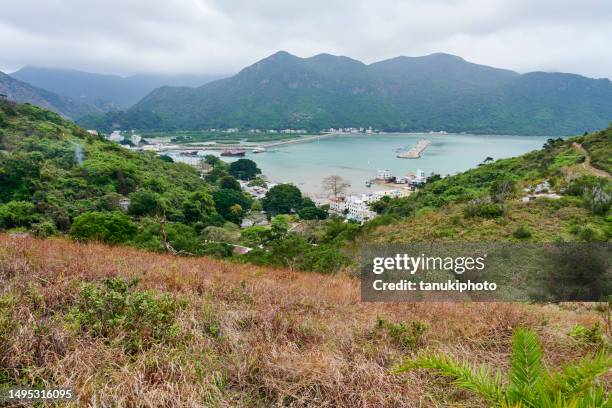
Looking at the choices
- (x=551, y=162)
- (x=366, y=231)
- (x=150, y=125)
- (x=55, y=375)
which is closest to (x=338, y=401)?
(x=55, y=375)

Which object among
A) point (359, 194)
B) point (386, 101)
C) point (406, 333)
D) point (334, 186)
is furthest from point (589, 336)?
point (386, 101)

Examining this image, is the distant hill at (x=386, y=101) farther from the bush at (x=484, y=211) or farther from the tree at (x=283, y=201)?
the bush at (x=484, y=211)

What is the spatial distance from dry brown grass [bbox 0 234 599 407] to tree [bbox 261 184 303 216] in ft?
77.8

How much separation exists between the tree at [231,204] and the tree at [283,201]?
1801 mm

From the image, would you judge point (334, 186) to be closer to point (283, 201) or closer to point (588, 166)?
point (283, 201)

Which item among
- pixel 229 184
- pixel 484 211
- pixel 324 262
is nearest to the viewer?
pixel 324 262

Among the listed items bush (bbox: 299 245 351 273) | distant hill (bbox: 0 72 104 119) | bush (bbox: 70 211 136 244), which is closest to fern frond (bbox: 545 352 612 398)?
bush (bbox: 299 245 351 273)

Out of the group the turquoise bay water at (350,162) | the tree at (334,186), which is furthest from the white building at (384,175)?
the tree at (334,186)

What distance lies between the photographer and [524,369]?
53.4 inches

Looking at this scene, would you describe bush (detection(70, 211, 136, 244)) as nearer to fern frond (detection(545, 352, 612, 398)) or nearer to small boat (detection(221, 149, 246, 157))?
fern frond (detection(545, 352, 612, 398))

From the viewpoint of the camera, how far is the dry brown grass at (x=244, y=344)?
154 cm

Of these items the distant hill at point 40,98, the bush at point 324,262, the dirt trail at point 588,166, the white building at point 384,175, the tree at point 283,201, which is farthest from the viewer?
the distant hill at point 40,98

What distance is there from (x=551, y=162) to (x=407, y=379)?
20.7m

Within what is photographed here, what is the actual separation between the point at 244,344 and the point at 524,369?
1310 mm
